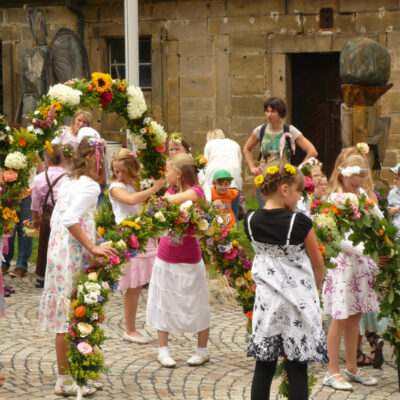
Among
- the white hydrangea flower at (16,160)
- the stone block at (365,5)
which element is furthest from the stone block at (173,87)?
the white hydrangea flower at (16,160)

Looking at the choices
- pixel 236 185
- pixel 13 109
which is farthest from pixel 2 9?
pixel 236 185

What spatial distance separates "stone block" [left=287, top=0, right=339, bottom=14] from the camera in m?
16.8

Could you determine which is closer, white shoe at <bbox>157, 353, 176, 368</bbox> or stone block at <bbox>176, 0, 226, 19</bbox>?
white shoe at <bbox>157, 353, 176, 368</bbox>

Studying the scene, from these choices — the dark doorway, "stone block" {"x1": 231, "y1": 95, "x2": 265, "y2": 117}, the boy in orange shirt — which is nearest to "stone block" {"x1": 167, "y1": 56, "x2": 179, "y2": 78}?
"stone block" {"x1": 231, "y1": 95, "x2": 265, "y2": 117}

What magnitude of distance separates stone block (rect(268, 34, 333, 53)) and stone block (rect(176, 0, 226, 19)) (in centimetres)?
121

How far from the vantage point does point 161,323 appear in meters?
6.97

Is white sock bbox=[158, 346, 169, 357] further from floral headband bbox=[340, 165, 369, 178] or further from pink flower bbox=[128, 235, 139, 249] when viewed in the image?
floral headband bbox=[340, 165, 369, 178]

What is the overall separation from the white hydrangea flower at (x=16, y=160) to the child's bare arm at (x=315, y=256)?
2.57m

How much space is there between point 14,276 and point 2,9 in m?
10.1

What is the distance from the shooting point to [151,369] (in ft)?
22.3

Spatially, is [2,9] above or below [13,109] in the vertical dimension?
above

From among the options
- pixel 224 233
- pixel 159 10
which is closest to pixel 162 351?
pixel 224 233

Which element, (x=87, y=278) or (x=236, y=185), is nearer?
(x=87, y=278)

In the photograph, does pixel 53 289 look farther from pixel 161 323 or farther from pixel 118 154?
pixel 118 154
